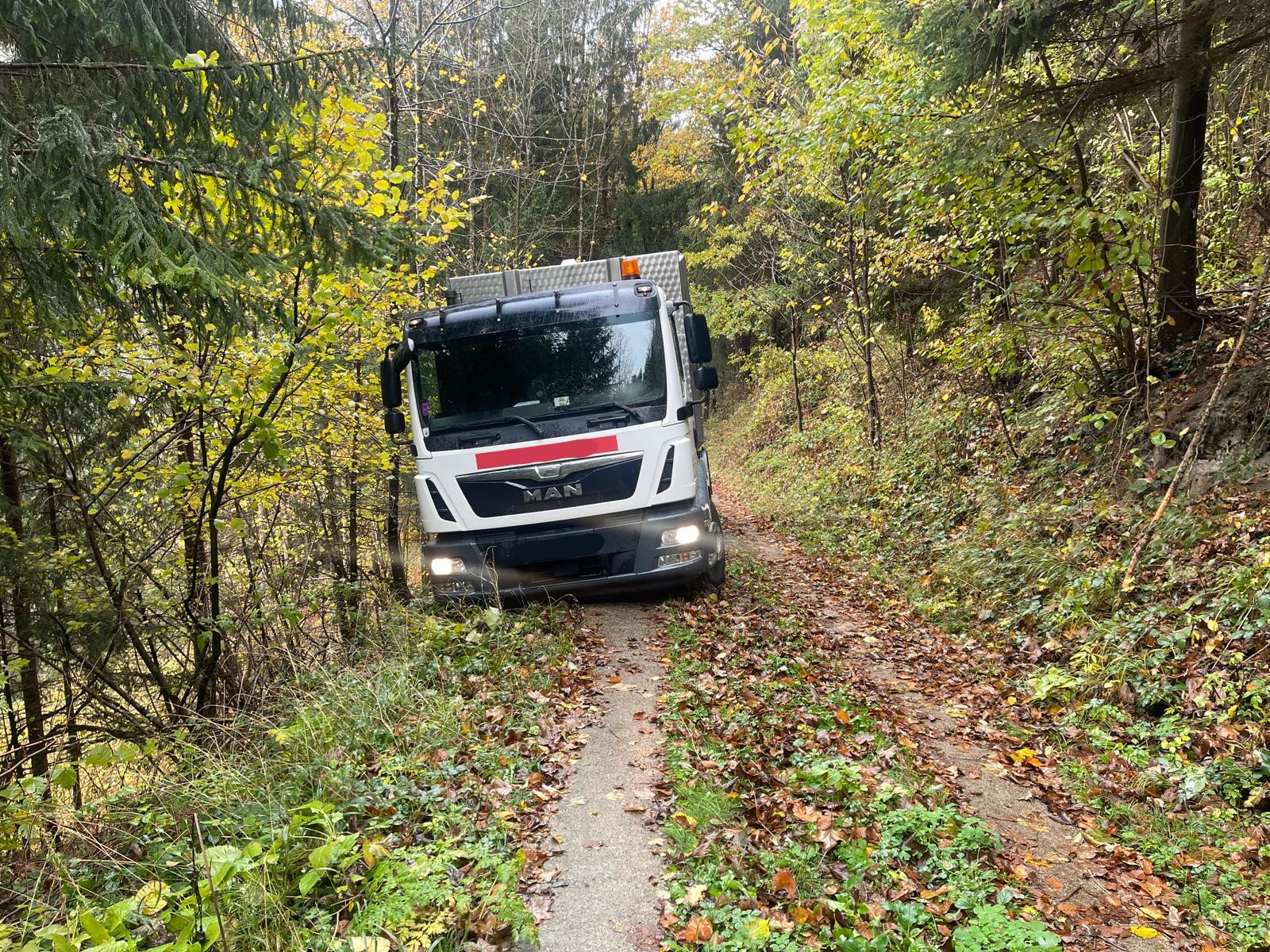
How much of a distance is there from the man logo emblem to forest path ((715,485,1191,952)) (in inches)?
110

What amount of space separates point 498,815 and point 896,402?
494 inches

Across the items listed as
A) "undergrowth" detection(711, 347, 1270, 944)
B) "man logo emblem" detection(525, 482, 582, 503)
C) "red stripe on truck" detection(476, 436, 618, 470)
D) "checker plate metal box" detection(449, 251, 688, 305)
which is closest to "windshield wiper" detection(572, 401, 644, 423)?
"red stripe on truck" detection(476, 436, 618, 470)

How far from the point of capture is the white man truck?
6.73 m

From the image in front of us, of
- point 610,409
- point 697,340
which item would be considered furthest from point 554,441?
point 697,340

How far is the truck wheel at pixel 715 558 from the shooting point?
7.32m

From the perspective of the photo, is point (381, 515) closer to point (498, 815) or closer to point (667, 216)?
point (498, 815)

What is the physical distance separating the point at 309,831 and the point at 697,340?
5.29m

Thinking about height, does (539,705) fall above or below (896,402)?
below

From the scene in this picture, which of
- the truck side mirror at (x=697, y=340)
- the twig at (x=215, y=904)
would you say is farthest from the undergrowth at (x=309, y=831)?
the truck side mirror at (x=697, y=340)

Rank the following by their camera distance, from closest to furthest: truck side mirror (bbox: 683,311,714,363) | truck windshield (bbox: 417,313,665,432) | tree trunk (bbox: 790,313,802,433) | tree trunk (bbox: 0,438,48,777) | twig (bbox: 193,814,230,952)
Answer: twig (bbox: 193,814,230,952), tree trunk (bbox: 0,438,48,777), truck windshield (bbox: 417,313,665,432), truck side mirror (bbox: 683,311,714,363), tree trunk (bbox: 790,313,802,433)

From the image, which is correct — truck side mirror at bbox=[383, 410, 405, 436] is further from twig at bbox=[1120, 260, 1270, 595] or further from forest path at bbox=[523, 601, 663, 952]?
twig at bbox=[1120, 260, 1270, 595]

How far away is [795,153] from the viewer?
29.2 ft

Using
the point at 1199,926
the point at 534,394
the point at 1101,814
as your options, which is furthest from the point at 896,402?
the point at 1199,926

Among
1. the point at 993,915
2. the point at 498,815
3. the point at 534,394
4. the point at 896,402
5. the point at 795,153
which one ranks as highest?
the point at 795,153
